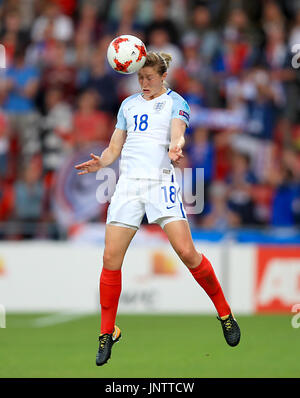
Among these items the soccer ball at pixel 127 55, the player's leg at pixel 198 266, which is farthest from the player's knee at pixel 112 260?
the soccer ball at pixel 127 55

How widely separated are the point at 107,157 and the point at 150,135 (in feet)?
1.29

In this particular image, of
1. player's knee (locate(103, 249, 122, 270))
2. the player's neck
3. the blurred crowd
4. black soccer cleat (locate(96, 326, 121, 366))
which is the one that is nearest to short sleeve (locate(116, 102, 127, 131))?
the player's neck

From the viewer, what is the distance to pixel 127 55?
6.82 m

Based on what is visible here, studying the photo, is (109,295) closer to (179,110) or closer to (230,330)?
(230,330)

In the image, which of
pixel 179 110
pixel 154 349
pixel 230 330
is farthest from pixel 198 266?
pixel 154 349

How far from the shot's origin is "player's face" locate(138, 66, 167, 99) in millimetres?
6992

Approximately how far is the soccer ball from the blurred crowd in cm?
594

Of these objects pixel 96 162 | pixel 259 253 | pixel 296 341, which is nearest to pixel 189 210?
pixel 259 253

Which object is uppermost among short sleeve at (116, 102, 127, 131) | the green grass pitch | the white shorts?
short sleeve at (116, 102, 127, 131)

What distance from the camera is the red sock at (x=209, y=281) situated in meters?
7.19

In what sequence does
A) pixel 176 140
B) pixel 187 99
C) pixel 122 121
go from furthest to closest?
pixel 187 99
pixel 122 121
pixel 176 140

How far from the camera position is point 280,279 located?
1262 cm

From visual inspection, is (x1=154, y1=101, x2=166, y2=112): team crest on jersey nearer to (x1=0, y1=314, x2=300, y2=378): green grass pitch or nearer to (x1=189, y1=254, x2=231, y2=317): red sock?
(x1=189, y1=254, x2=231, y2=317): red sock

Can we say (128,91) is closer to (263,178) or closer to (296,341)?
(263,178)
